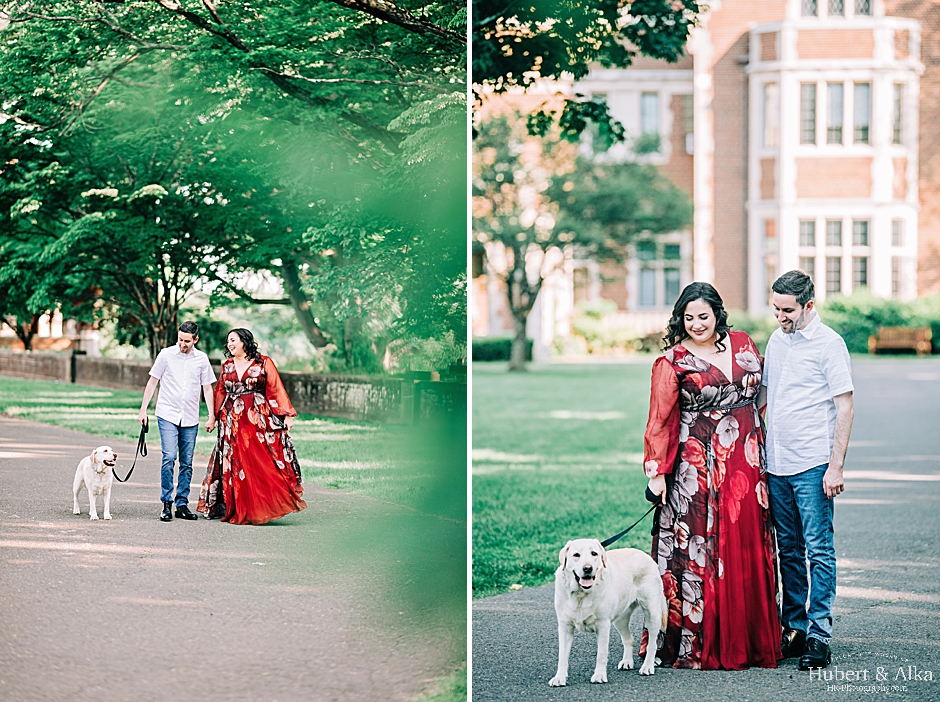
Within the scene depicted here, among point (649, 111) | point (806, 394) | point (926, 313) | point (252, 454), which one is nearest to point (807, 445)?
point (806, 394)

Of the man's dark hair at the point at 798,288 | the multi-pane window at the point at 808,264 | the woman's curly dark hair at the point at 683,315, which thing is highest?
the multi-pane window at the point at 808,264

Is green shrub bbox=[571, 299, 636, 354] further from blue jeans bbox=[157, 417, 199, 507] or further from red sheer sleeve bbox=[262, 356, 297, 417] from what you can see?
blue jeans bbox=[157, 417, 199, 507]

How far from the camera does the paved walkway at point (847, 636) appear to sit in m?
4.83

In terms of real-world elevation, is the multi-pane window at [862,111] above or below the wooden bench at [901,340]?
above

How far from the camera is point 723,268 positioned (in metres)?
29.5

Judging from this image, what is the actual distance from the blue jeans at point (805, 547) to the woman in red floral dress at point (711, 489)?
108 millimetres

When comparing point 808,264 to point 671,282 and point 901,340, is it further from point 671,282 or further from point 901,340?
point 671,282

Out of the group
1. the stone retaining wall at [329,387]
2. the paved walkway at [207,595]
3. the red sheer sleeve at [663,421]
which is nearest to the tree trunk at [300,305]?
the stone retaining wall at [329,387]

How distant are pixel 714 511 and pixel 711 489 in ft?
0.33

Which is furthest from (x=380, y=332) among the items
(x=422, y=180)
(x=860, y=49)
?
(x=860, y=49)

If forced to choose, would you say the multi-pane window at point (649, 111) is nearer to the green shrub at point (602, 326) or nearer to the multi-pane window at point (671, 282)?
the multi-pane window at point (671, 282)

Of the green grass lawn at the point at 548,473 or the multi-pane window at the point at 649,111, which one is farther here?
the multi-pane window at the point at 649,111

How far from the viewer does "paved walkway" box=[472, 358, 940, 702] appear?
4828mm

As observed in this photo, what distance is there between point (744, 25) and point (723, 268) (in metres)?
6.67
